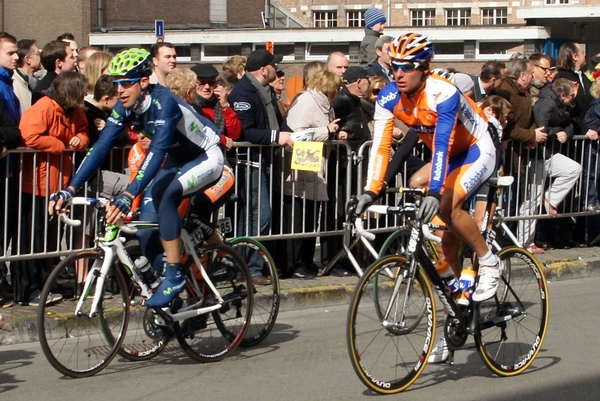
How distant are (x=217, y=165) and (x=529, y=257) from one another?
7.54 ft

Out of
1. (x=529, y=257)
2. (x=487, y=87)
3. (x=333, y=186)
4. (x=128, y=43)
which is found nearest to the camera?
(x=529, y=257)

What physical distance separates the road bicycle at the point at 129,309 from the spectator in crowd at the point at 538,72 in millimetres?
6207

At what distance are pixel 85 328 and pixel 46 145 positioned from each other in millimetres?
2180

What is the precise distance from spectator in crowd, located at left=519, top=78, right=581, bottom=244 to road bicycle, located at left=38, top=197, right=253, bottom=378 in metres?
5.29

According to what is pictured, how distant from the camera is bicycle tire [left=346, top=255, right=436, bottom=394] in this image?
6043 mm

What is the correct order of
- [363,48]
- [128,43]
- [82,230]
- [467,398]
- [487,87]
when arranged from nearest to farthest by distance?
[467,398] → [82,230] → [487,87] → [363,48] → [128,43]

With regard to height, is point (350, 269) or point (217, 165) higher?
point (217, 165)

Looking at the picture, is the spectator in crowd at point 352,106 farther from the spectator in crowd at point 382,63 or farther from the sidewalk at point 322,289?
the sidewalk at point 322,289

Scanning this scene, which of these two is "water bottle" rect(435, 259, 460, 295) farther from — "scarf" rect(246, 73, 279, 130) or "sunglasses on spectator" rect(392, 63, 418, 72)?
"scarf" rect(246, 73, 279, 130)

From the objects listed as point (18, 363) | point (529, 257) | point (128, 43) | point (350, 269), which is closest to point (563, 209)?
point (350, 269)

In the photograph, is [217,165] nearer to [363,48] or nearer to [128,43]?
[363,48]

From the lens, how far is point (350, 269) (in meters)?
10.4

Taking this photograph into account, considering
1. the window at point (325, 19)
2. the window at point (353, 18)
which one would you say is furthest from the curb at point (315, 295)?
the window at point (325, 19)

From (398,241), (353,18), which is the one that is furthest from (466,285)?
(353,18)
